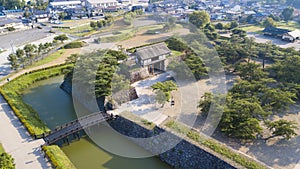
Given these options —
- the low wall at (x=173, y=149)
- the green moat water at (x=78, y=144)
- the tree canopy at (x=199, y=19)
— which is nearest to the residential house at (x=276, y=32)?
the tree canopy at (x=199, y=19)

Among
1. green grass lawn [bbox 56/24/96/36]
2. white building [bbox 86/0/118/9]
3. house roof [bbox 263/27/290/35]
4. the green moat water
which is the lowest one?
the green moat water

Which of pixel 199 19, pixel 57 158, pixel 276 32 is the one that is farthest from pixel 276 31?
pixel 57 158

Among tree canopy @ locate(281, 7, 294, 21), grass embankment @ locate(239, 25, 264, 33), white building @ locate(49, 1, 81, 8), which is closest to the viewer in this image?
grass embankment @ locate(239, 25, 264, 33)

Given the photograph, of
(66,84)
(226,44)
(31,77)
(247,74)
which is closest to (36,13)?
(31,77)

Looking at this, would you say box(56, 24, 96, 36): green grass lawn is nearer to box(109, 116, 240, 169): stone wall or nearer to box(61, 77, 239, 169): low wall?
box(61, 77, 239, 169): low wall

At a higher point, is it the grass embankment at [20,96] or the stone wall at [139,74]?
the stone wall at [139,74]

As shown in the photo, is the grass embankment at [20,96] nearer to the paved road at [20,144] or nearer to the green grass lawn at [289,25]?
the paved road at [20,144]

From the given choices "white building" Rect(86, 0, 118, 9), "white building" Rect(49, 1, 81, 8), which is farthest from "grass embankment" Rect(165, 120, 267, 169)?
"white building" Rect(49, 1, 81, 8)
